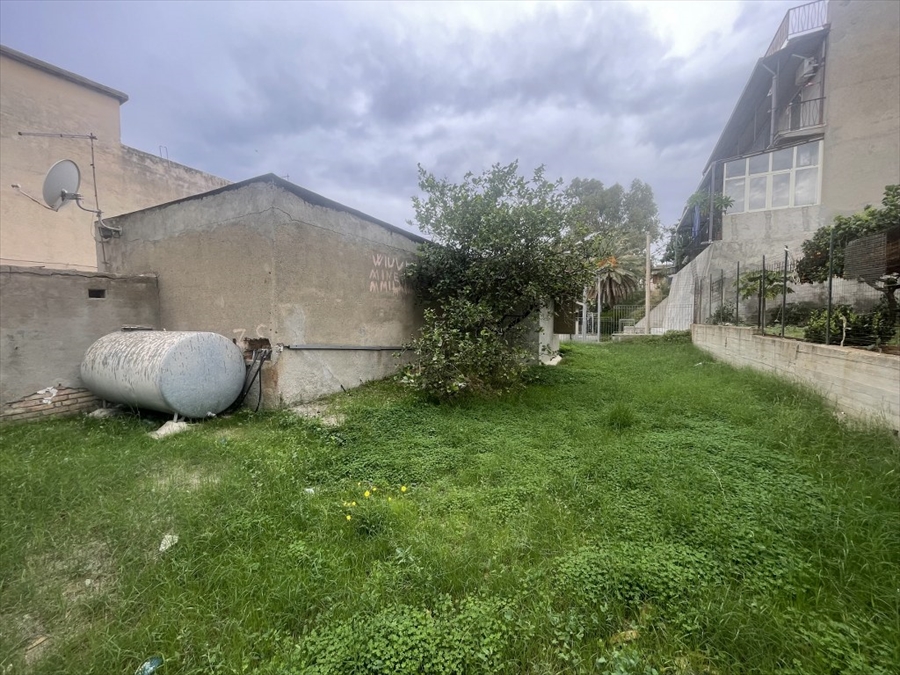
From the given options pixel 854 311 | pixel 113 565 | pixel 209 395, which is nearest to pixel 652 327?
pixel 854 311

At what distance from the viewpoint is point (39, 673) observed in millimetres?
1516

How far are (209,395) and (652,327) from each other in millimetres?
21307

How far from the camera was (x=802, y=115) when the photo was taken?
1302 centimetres

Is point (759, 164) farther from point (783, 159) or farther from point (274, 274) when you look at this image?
point (274, 274)

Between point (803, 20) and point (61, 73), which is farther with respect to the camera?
point (803, 20)

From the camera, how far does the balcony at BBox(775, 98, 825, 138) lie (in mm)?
12398

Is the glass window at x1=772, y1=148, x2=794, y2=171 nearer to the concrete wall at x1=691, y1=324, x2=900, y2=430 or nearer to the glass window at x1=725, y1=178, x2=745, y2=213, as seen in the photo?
the glass window at x1=725, y1=178, x2=745, y2=213

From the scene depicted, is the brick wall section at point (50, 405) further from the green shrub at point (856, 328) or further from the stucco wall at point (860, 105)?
the stucco wall at point (860, 105)

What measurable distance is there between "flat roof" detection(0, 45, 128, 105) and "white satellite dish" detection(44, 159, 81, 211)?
5.71 meters

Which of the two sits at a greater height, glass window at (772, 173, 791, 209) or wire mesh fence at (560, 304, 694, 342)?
glass window at (772, 173, 791, 209)

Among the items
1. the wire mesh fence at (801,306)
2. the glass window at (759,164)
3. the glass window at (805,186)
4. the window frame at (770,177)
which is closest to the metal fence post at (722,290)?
the wire mesh fence at (801,306)

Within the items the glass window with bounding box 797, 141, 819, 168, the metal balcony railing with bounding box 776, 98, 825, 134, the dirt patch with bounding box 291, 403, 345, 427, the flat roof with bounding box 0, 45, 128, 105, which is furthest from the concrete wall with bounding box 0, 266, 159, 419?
the metal balcony railing with bounding box 776, 98, 825, 134

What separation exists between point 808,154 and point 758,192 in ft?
5.36

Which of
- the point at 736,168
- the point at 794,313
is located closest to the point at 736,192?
the point at 736,168
